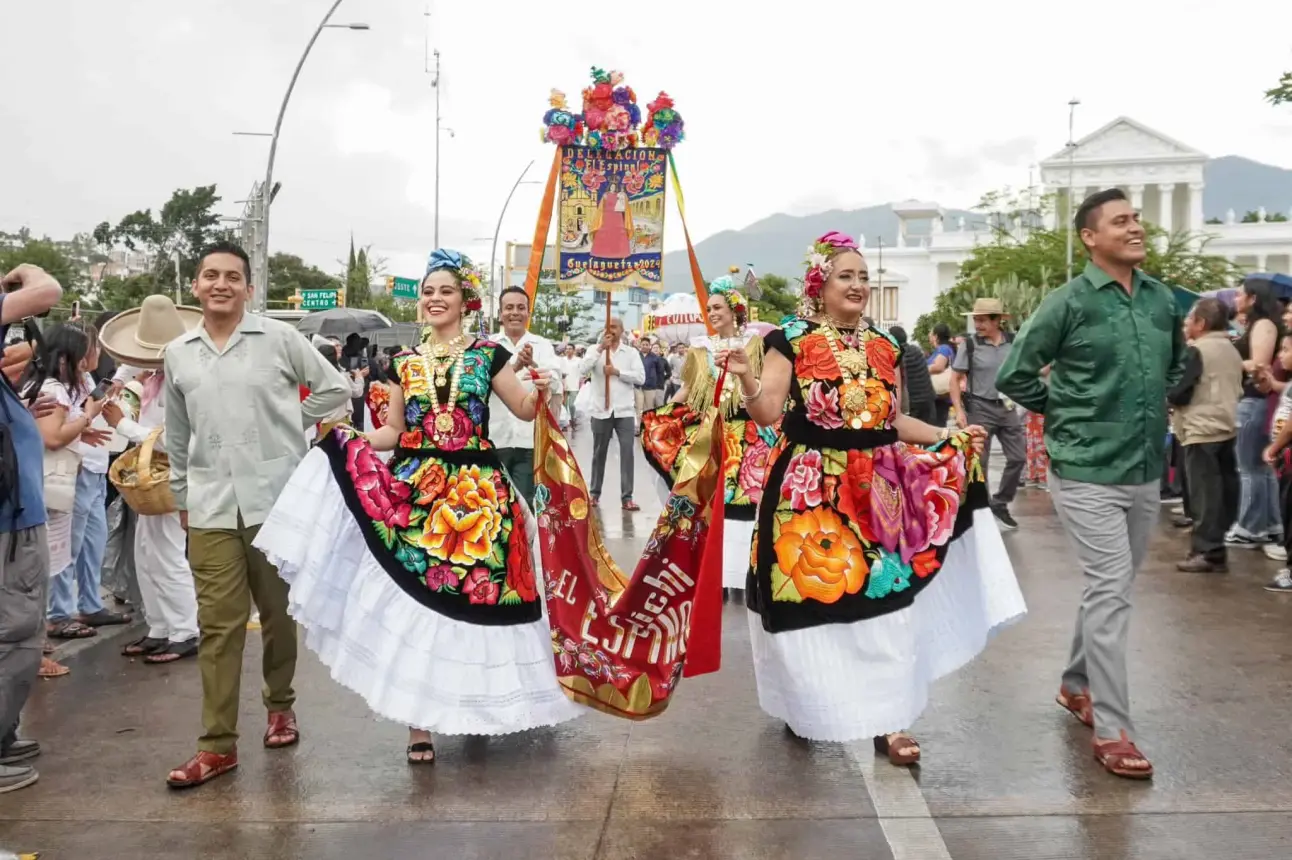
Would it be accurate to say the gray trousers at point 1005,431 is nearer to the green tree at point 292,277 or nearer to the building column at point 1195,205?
the green tree at point 292,277

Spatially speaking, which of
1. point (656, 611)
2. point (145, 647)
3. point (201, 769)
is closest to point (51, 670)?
point (145, 647)

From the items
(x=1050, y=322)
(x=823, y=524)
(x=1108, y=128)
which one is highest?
(x=1108, y=128)

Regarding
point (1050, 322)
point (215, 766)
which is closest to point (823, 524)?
point (1050, 322)

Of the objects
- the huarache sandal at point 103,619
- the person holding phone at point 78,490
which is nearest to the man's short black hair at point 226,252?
the person holding phone at point 78,490

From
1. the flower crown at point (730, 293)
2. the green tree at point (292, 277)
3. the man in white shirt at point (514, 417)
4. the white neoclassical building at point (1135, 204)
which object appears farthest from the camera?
the white neoclassical building at point (1135, 204)

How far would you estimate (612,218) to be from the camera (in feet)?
23.1

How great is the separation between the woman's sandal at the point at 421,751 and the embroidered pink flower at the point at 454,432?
3.87 ft

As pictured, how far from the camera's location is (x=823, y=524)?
465 centimetres

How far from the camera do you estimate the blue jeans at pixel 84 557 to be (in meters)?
6.96

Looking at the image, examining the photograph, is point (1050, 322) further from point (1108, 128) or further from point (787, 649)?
point (1108, 128)

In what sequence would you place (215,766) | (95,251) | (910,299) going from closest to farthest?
1. (215,766)
2. (95,251)
3. (910,299)

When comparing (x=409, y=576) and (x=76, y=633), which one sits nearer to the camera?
(x=409, y=576)

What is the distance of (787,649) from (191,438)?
2.55m

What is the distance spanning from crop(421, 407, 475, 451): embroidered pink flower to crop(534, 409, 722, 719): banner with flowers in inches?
23.7
